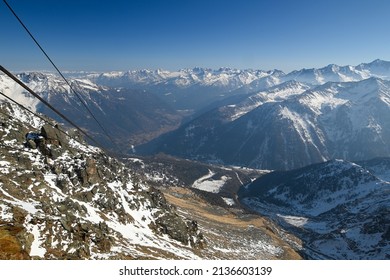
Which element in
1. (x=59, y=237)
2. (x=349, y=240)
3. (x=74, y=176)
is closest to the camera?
(x=59, y=237)

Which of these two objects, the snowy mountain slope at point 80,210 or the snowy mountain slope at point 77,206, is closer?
the snowy mountain slope at point 80,210

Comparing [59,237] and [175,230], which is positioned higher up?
[59,237]

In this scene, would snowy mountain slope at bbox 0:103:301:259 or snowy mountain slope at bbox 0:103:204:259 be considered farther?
snowy mountain slope at bbox 0:103:204:259

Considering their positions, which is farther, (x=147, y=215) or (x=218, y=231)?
(x=218, y=231)

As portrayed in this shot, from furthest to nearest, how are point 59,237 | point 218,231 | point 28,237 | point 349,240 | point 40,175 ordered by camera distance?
point 349,240 → point 218,231 → point 40,175 → point 59,237 → point 28,237

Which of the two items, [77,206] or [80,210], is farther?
[77,206]
